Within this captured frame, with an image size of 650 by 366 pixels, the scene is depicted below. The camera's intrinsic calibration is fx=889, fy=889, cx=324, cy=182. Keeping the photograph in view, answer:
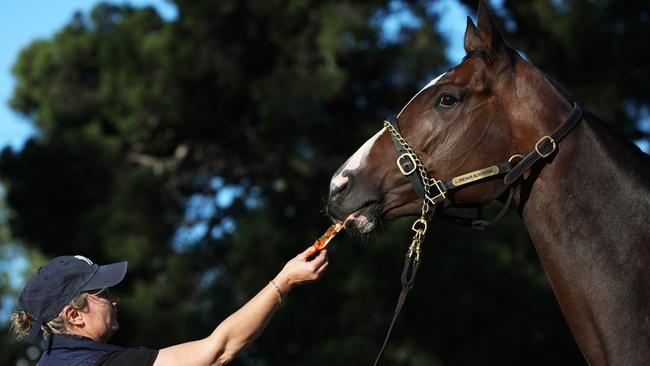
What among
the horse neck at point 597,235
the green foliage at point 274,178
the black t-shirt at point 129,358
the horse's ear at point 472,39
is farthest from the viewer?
the green foliage at point 274,178

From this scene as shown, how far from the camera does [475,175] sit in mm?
3326

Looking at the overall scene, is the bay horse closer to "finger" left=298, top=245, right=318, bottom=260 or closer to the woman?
"finger" left=298, top=245, right=318, bottom=260

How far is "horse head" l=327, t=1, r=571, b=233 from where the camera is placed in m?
3.33

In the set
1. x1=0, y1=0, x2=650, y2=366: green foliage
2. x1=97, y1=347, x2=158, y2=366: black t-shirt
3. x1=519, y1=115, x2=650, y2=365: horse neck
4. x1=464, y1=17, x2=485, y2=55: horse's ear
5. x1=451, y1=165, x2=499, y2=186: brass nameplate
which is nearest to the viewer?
x1=519, y1=115, x2=650, y2=365: horse neck

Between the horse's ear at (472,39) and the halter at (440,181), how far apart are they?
439 mm

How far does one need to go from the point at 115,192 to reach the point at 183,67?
A: 2503 millimetres

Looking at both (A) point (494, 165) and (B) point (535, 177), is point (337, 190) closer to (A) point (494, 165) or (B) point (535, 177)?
(A) point (494, 165)

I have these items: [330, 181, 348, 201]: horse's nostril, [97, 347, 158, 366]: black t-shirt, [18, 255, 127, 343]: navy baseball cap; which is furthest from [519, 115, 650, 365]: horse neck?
[18, 255, 127, 343]: navy baseball cap

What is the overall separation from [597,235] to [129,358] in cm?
172

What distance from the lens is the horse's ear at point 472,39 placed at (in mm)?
3492

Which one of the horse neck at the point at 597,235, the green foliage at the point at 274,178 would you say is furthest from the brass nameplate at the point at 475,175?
the green foliage at the point at 274,178

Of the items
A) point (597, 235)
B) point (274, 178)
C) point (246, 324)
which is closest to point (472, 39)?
point (597, 235)

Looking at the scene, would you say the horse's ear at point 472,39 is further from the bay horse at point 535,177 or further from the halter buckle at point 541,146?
the halter buckle at point 541,146

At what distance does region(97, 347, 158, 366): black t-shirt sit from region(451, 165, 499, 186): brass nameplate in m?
1.29
